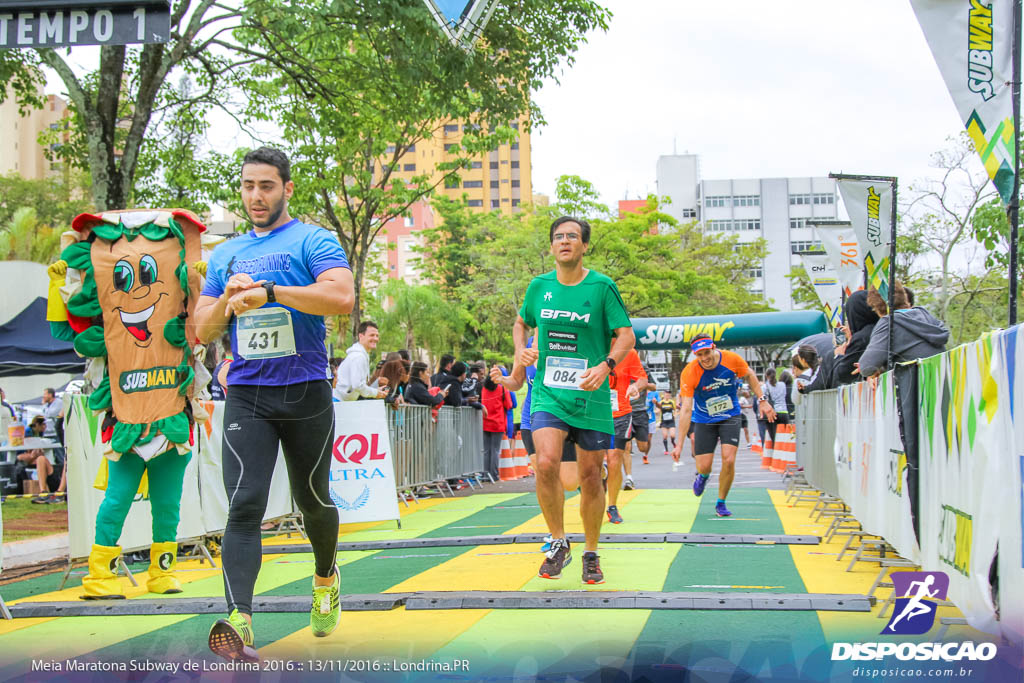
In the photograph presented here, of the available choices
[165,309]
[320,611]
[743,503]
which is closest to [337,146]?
[743,503]

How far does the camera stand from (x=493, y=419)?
62.2ft

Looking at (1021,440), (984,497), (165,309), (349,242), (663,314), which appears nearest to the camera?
(1021,440)

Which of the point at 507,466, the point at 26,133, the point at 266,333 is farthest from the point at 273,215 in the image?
the point at 26,133

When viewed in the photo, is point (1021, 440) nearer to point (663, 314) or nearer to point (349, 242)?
point (349, 242)

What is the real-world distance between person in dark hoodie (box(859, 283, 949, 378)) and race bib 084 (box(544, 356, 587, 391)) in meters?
2.45

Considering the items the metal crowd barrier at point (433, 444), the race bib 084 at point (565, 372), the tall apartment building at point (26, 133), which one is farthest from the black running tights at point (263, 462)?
the tall apartment building at point (26, 133)

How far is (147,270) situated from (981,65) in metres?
4.90

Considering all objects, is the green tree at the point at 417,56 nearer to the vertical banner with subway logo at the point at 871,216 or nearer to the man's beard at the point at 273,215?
the vertical banner with subway logo at the point at 871,216

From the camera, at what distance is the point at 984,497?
4414mm

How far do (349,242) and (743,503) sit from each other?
57.2 feet

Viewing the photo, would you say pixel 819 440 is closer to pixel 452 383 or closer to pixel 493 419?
pixel 452 383

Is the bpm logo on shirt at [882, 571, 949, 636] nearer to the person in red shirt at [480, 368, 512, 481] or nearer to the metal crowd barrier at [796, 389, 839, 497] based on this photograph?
the metal crowd barrier at [796, 389, 839, 497]

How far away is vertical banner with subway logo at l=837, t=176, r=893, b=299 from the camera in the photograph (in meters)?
9.65

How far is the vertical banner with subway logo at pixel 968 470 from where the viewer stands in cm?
422
